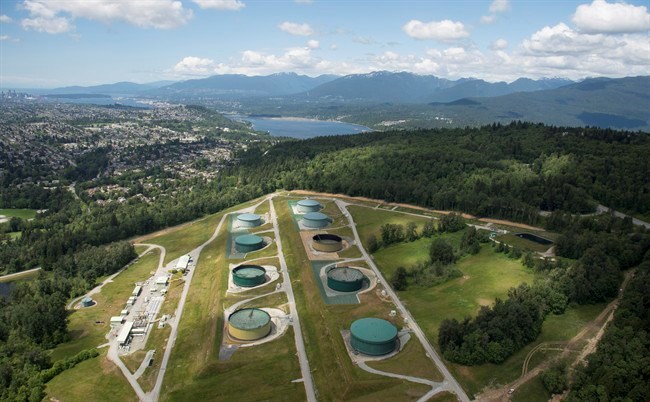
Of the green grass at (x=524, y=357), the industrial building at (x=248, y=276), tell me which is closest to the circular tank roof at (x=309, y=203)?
the industrial building at (x=248, y=276)

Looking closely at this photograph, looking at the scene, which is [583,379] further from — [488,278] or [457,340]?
[488,278]

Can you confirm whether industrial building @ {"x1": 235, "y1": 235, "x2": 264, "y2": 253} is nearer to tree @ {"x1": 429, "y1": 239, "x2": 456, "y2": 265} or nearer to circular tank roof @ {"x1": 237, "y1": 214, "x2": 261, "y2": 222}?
circular tank roof @ {"x1": 237, "y1": 214, "x2": 261, "y2": 222}

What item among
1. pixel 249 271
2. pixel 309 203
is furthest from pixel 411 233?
pixel 249 271

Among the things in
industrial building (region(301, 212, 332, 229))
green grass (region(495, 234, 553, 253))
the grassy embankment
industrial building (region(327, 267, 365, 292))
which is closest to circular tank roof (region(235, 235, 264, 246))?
industrial building (region(301, 212, 332, 229))

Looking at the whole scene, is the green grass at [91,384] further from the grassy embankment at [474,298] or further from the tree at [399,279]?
the tree at [399,279]

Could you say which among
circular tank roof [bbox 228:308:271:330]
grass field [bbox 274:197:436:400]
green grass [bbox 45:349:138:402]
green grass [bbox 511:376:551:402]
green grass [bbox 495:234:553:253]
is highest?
green grass [bbox 495:234:553:253]
